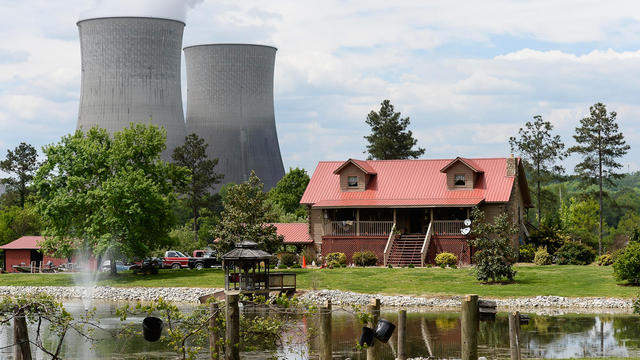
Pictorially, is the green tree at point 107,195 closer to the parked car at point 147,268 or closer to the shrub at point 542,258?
the parked car at point 147,268

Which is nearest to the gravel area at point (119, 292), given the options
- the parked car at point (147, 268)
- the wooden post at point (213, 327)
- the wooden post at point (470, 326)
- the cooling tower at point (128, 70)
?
the parked car at point (147, 268)

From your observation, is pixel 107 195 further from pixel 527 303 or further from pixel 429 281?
pixel 527 303

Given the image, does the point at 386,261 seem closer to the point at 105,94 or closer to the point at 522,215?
the point at 522,215

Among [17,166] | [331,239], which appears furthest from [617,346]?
[17,166]

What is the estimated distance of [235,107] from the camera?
86.2 m

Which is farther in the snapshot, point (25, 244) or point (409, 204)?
point (25, 244)

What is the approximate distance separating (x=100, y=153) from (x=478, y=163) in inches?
926

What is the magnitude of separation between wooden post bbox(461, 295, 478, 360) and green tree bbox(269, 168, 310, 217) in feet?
209

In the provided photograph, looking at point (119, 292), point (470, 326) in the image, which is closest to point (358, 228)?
point (119, 292)

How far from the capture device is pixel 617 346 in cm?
2669

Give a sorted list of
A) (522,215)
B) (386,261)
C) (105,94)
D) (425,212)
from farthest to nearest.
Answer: (105,94) → (522,215) → (425,212) → (386,261)

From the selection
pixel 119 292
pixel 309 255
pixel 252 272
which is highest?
pixel 309 255

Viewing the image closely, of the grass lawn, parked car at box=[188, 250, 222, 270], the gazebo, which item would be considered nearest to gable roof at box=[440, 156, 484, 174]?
the grass lawn

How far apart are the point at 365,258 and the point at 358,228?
8.83 ft
